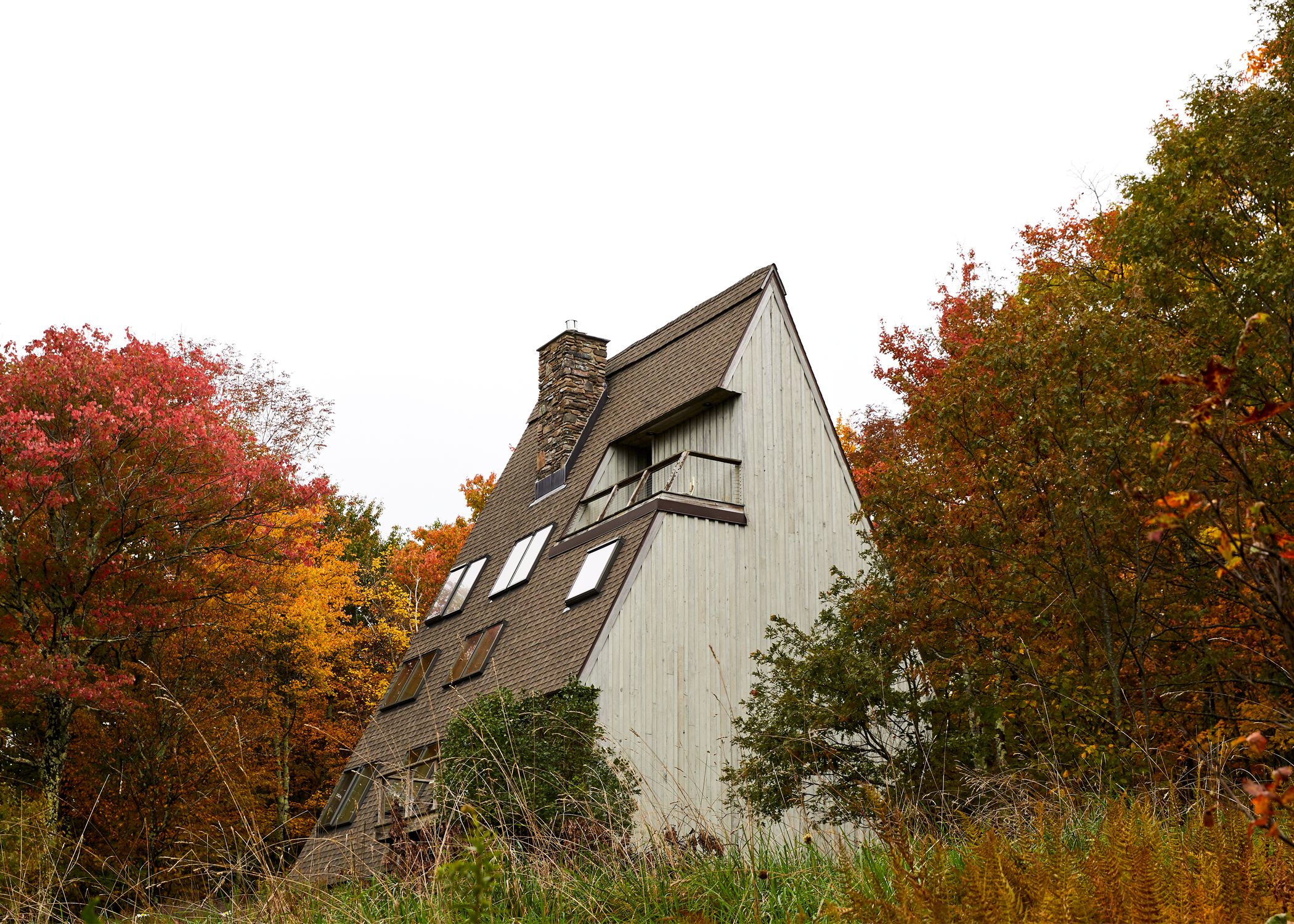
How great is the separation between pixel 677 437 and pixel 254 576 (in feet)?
32.5

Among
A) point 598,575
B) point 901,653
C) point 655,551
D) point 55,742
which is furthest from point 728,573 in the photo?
point 55,742

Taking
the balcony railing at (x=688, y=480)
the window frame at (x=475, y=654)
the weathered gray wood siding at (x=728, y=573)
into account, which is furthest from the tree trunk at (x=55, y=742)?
the weathered gray wood siding at (x=728, y=573)

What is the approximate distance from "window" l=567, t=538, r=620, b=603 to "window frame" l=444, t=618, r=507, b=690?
6.02 ft

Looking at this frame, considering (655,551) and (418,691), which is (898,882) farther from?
(418,691)

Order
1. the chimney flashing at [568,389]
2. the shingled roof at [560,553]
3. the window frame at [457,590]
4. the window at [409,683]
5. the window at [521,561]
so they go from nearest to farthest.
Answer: the shingled roof at [560,553] < the window at [521,561] < the window at [409,683] < the window frame at [457,590] < the chimney flashing at [568,389]

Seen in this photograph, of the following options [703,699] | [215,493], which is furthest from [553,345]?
[703,699]

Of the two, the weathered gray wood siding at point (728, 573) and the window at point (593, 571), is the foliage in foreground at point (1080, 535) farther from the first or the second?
the window at point (593, 571)

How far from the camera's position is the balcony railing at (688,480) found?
1833 centimetres

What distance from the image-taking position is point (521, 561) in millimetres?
21234

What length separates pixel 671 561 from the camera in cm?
1753

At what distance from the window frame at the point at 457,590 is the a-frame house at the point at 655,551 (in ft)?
0.19

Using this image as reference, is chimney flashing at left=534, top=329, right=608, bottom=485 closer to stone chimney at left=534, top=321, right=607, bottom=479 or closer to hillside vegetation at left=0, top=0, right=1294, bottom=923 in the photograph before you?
stone chimney at left=534, top=321, right=607, bottom=479

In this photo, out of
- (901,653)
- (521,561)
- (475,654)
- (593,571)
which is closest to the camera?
(901,653)

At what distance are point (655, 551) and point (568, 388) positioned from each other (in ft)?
22.2
